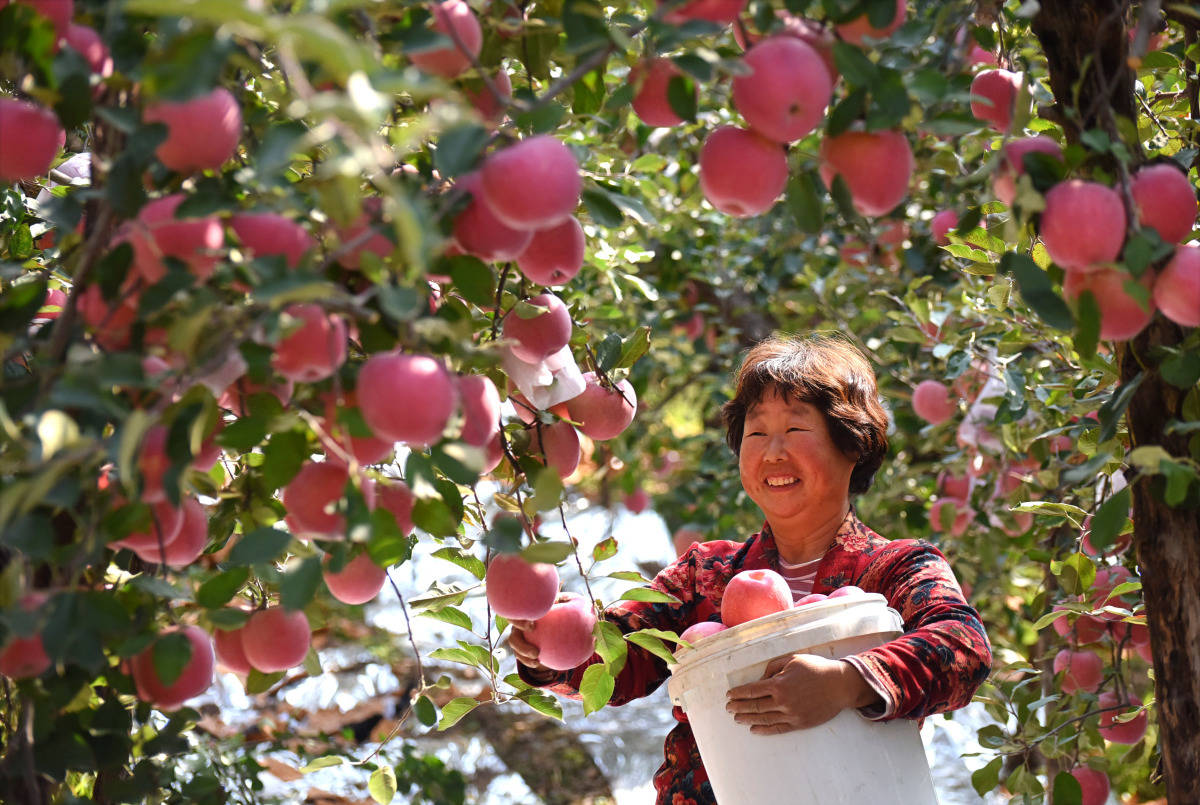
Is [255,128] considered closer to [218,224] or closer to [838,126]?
[218,224]

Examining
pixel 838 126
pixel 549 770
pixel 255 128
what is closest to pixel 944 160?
pixel 838 126

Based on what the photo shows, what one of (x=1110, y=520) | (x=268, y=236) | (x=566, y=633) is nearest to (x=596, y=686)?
(x=566, y=633)

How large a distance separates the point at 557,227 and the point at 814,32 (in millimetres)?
247

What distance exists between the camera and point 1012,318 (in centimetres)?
190

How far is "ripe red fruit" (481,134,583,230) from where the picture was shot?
31.4 inches

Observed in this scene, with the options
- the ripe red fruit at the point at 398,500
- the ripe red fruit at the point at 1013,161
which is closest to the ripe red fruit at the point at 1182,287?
the ripe red fruit at the point at 1013,161

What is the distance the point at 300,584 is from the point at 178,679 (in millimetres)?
165

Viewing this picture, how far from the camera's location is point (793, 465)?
5.32ft

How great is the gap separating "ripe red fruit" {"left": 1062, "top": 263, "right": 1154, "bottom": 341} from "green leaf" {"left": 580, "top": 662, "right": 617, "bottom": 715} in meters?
0.57

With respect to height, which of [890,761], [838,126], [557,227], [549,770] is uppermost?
[838,126]

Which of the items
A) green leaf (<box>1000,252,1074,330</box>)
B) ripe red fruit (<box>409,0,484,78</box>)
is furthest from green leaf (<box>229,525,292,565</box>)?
green leaf (<box>1000,252,1074,330</box>)

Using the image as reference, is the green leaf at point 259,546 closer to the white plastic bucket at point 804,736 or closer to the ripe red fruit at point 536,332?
the ripe red fruit at point 536,332

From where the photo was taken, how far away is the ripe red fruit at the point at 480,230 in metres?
0.84

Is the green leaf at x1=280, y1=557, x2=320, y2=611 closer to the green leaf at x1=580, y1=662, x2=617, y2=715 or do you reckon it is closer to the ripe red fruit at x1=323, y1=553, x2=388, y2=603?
the ripe red fruit at x1=323, y1=553, x2=388, y2=603
